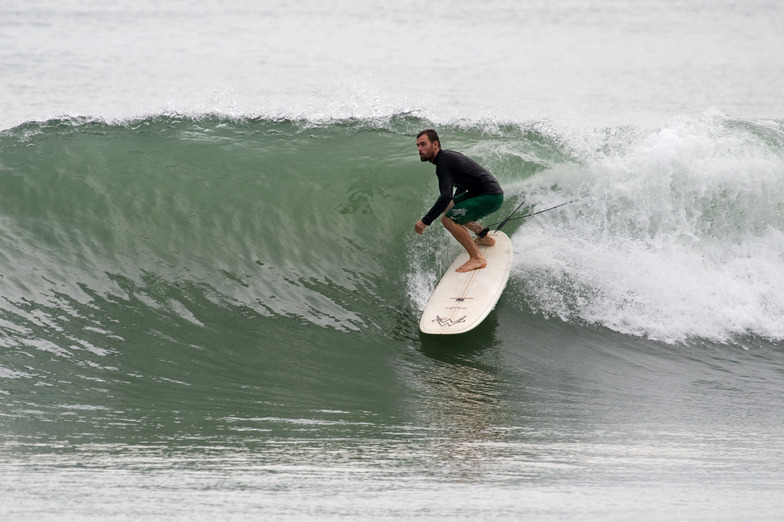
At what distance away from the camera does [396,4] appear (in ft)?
61.8

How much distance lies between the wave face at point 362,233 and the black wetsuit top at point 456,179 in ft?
3.02

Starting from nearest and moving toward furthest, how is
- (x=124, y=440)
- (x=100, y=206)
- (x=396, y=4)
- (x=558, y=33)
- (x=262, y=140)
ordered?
1. (x=124, y=440)
2. (x=100, y=206)
3. (x=262, y=140)
4. (x=558, y=33)
5. (x=396, y=4)

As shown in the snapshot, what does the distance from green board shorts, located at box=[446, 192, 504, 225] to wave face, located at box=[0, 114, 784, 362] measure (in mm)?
714

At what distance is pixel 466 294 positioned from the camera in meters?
6.73

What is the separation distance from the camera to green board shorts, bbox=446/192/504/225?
685cm

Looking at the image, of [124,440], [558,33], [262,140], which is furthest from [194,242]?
[558,33]

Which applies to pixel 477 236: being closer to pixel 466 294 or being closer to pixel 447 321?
pixel 466 294

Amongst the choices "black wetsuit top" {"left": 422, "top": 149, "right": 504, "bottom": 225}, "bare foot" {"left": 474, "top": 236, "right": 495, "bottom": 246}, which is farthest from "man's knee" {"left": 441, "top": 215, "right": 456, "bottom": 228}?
"bare foot" {"left": 474, "top": 236, "right": 495, "bottom": 246}

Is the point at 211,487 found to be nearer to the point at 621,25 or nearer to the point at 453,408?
the point at 453,408

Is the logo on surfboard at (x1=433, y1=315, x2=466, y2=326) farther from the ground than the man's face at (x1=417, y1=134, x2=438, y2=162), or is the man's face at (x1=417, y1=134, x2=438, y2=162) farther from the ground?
the man's face at (x1=417, y1=134, x2=438, y2=162)

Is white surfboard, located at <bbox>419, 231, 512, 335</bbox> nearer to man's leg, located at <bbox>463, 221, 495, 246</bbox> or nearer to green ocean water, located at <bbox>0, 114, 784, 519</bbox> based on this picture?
man's leg, located at <bbox>463, 221, 495, 246</bbox>

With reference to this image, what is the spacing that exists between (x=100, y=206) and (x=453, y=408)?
516cm

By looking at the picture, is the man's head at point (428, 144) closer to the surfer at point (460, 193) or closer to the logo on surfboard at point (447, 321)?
the surfer at point (460, 193)

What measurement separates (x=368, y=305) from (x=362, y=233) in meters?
1.26
